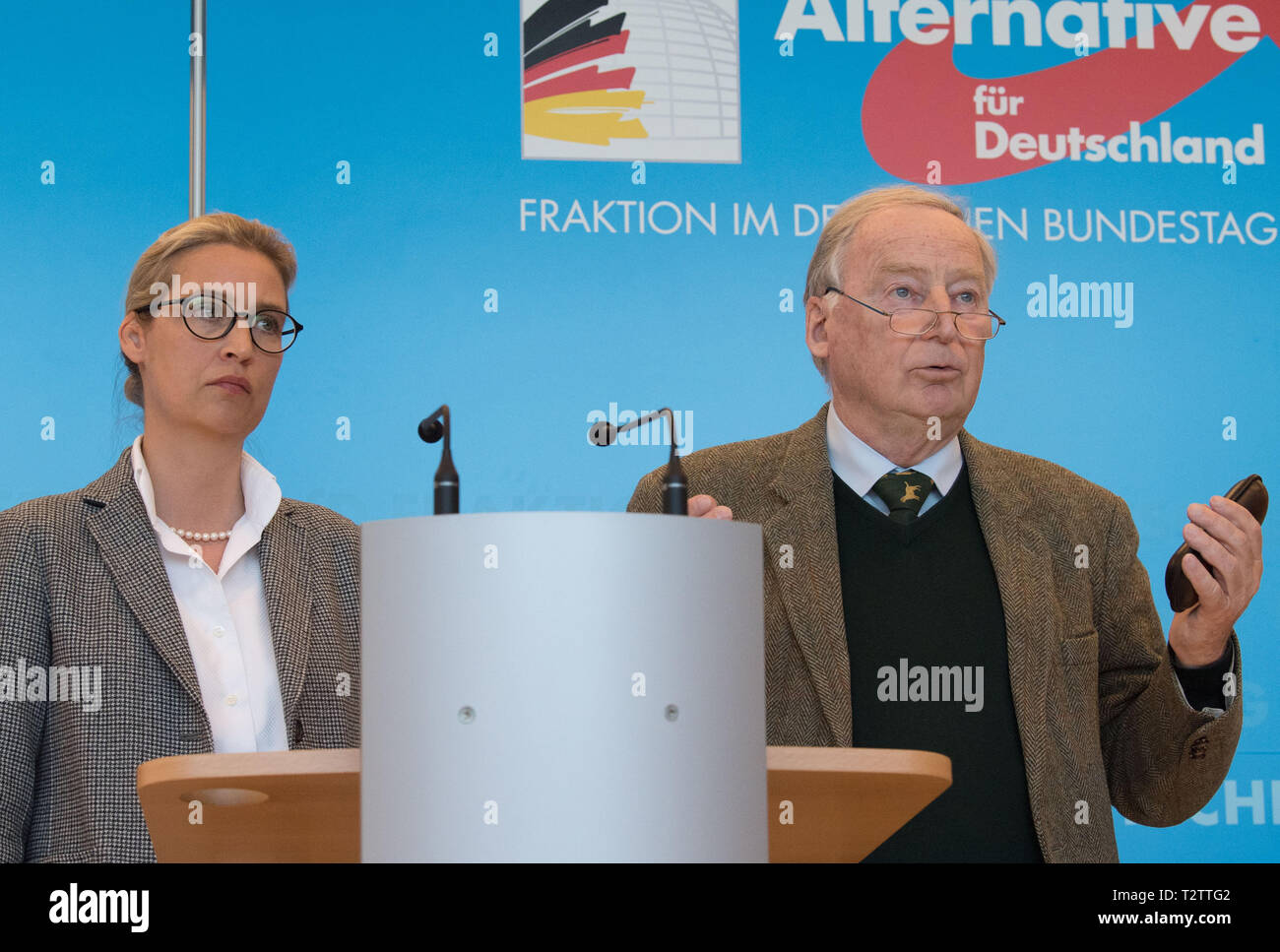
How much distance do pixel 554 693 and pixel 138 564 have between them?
4.72 feet

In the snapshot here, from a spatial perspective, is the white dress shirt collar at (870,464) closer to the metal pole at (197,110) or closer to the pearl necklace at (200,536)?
the pearl necklace at (200,536)

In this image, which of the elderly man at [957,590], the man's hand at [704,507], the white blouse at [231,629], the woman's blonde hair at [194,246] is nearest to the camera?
the man's hand at [704,507]

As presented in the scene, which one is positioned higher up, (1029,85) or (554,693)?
(1029,85)

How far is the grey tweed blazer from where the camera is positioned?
8.41 feet

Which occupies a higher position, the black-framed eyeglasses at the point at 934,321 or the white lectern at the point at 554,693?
the black-framed eyeglasses at the point at 934,321

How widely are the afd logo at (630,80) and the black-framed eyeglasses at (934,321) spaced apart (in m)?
0.94

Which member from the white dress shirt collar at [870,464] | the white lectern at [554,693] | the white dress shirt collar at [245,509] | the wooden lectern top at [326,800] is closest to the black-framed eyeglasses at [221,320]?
the white dress shirt collar at [245,509]

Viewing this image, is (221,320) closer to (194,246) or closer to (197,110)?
(194,246)

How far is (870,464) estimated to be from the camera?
308cm

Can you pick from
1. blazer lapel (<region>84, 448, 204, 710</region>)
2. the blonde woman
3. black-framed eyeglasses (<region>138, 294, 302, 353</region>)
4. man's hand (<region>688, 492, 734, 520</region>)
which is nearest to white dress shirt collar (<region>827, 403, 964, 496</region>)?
man's hand (<region>688, 492, 734, 520</region>)

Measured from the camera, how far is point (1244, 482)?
2.65m

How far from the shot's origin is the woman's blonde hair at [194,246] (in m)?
2.93

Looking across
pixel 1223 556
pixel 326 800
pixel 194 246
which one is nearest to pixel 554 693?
pixel 326 800

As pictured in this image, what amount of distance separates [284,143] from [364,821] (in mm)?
2521
